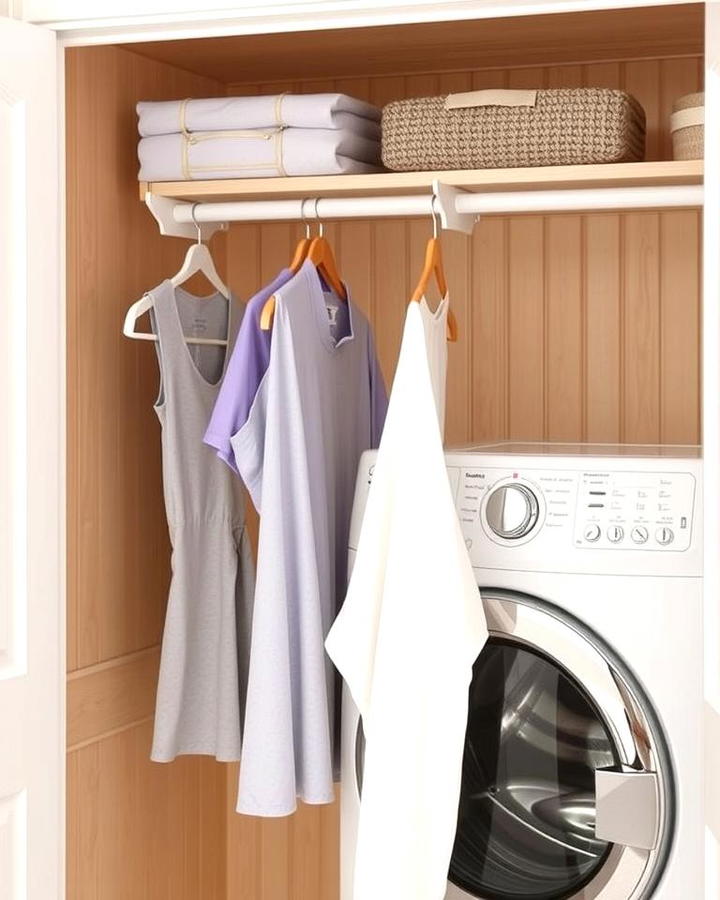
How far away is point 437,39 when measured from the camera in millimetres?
2398

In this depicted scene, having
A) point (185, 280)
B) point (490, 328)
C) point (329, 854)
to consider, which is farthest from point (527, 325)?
point (329, 854)

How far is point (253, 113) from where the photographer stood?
7.20 feet

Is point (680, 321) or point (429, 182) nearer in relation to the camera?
point (429, 182)

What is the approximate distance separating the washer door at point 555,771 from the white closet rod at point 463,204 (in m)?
0.64

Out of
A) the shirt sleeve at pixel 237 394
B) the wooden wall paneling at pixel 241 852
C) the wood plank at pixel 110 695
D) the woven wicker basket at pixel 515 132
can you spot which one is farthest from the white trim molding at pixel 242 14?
the wooden wall paneling at pixel 241 852

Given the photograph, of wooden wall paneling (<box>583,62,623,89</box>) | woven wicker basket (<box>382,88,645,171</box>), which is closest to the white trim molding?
woven wicker basket (<box>382,88,645,171</box>)

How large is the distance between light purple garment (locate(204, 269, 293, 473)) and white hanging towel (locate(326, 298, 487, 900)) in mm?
283

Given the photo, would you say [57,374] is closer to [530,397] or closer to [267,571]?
[267,571]

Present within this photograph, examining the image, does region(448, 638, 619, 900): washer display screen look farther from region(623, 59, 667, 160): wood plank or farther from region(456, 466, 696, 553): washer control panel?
region(623, 59, 667, 160): wood plank

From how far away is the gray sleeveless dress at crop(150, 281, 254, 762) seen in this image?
224 centimetres

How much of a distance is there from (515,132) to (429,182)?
159mm

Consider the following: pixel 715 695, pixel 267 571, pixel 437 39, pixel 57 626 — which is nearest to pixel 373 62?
pixel 437 39

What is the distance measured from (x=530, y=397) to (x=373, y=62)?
75 centimetres

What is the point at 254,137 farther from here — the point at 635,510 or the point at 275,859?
the point at 275,859
